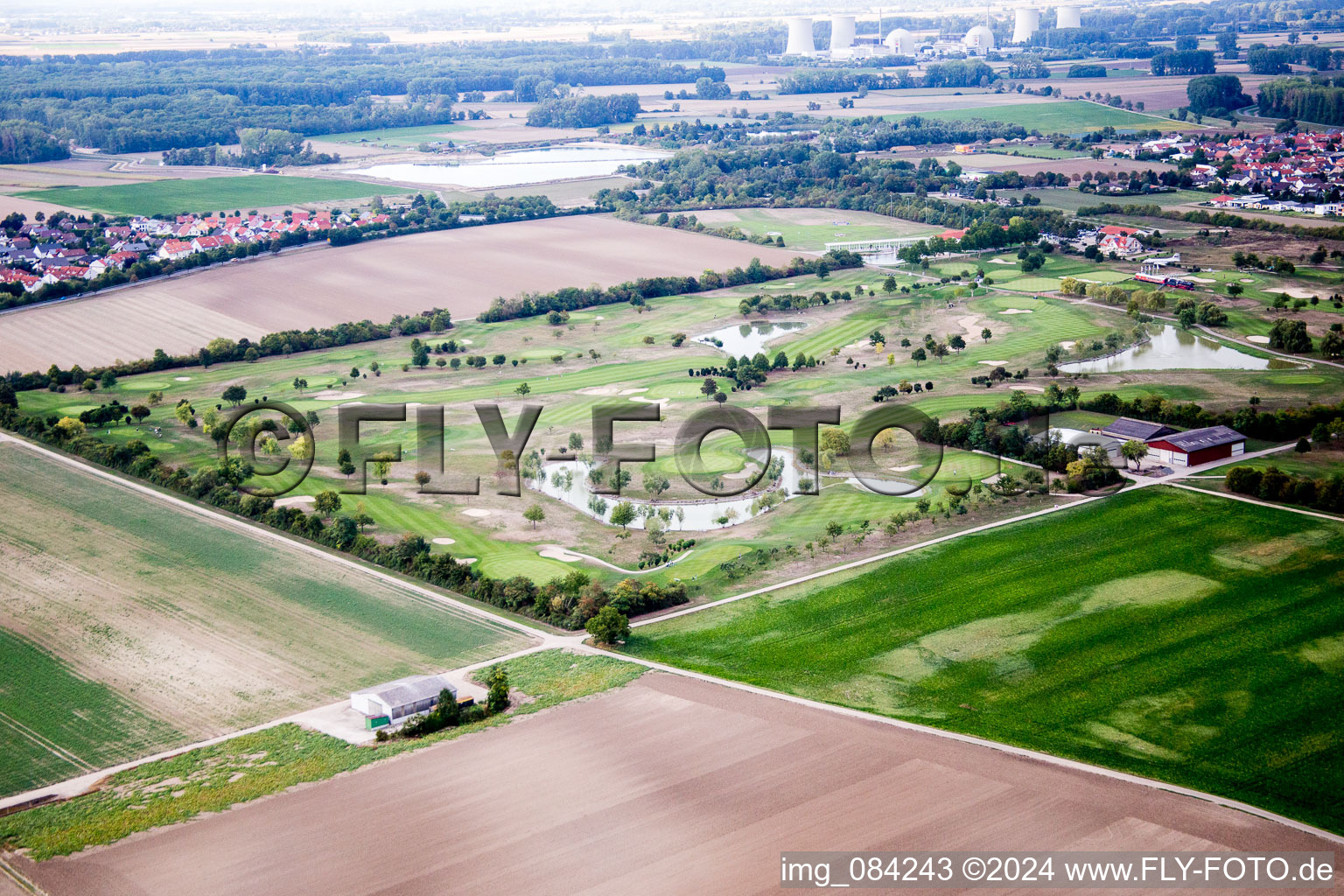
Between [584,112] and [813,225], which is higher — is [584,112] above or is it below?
above

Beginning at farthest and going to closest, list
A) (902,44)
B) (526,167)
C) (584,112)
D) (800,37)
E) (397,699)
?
(800,37) → (902,44) → (584,112) → (526,167) → (397,699)

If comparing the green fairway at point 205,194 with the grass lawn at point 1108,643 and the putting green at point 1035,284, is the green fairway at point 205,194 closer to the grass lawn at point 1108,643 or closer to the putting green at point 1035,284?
the putting green at point 1035,284

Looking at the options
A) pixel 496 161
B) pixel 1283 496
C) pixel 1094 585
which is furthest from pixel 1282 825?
pixel 496 161

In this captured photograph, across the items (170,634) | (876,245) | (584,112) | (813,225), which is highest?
(584,112)

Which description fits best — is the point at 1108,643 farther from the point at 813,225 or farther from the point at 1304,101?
the point at 1304,101

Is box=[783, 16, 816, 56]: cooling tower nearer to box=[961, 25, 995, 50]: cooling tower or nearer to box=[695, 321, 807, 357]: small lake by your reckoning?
box=[961, 25, 995, 50]: cooling tower

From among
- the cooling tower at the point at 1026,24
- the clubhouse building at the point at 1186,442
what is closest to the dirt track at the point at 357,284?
the clubhouse building at the point at 1186,442

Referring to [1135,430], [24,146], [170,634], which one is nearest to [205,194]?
[24,146]
